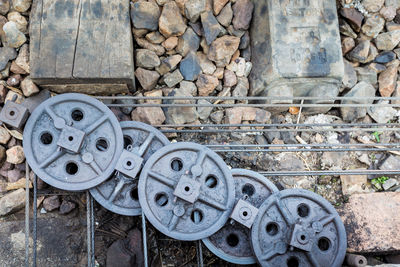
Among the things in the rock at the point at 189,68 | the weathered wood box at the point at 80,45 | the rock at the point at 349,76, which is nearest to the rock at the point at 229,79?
the rock at the point at 189,68

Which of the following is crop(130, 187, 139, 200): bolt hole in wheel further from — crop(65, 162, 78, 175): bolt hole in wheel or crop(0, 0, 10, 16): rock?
crop(0, 0, 10, 16): rock

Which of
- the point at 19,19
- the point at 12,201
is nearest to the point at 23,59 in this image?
the point at 19,19

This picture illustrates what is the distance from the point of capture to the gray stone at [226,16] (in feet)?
15.5

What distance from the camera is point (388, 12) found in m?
4.99

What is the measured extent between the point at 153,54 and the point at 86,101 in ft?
3.62

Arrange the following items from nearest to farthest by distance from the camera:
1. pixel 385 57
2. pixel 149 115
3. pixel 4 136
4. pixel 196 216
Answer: pixel 196 216
pixel 4 136
pixel 149 115
pixel 385 57

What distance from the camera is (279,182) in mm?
4441

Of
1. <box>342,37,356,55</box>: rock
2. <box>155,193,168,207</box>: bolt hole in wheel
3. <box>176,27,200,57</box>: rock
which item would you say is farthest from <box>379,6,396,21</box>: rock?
<box>155,193,168,207</box>: bolt hole in wheel

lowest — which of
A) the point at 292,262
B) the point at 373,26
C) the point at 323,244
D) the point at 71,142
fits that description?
the point at 292,262

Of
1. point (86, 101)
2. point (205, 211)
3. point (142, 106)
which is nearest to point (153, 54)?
point (142, 106)

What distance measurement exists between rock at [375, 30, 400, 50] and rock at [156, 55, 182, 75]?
2696mm

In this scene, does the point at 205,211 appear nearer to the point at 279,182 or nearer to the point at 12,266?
the point at 279,182

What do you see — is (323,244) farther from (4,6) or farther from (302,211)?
(4,6)

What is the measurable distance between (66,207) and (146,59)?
193 cm
